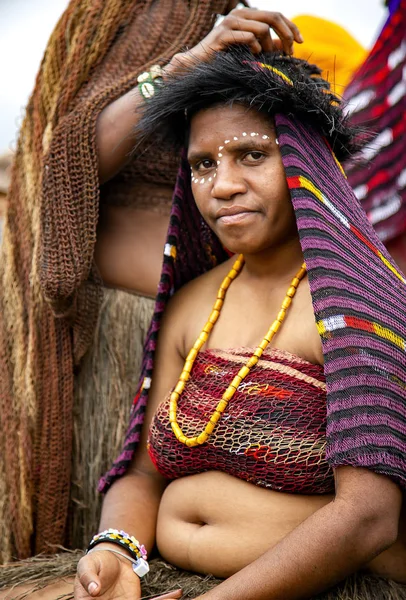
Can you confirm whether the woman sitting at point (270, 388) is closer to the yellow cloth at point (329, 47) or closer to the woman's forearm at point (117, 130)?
the woman's forearm at point (117, 130)

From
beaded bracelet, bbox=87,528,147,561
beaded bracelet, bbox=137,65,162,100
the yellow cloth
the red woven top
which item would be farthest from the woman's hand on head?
the yellow cloth

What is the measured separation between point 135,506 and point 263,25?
4.66 feet

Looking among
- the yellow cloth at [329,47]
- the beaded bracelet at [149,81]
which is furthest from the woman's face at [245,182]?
the yellow cloth at [329,47]

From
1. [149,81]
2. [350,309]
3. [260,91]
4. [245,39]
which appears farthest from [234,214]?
[149,81]

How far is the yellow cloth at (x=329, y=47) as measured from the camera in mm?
4707

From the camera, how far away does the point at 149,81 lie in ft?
8.67

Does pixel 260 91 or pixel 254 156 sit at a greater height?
pixel 260 91

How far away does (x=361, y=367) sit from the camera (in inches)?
75.4

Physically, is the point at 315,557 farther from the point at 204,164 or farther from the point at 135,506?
the point at 204,164

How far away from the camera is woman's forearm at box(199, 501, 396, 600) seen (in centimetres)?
182

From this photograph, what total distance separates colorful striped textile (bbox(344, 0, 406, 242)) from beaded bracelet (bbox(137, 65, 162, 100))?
983 millimetres

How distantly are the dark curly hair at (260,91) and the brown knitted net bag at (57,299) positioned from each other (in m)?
0.48

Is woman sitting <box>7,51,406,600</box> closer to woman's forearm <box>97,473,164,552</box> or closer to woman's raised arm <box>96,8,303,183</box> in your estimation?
woman's forearm <box>97,473,164,552</box>

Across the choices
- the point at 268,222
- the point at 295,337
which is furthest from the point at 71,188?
the point at 295,337
